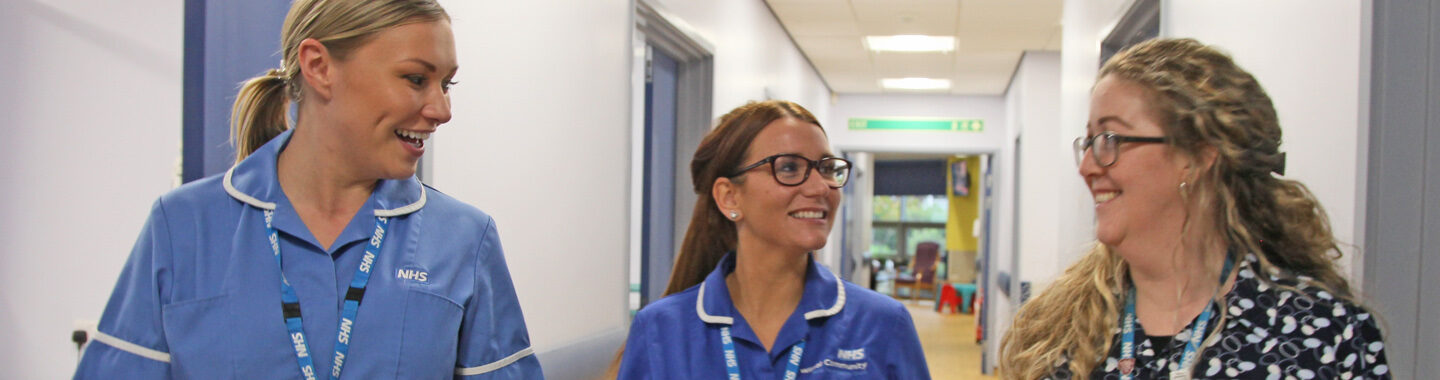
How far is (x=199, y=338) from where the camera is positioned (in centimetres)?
133

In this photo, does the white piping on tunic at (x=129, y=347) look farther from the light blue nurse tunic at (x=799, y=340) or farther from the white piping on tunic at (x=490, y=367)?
the light blue nurse tunic at (x=799, y=340)

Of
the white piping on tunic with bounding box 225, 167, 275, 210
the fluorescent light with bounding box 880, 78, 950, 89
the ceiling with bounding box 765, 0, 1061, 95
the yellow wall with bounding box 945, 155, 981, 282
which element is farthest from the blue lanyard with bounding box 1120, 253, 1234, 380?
the yellow wall with bounding box 945, 155, 981, 282

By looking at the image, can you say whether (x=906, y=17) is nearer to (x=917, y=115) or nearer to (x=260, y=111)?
(x=917, y=115)

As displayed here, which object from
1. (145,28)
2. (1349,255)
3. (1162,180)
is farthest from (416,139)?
(1349,255)

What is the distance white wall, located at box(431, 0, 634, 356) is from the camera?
2.54m

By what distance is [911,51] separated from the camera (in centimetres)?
894

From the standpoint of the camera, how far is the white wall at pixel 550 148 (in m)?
2.54

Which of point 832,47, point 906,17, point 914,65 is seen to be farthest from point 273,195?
point 914,65

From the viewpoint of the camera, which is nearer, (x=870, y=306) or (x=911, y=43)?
(x=870, y=306)

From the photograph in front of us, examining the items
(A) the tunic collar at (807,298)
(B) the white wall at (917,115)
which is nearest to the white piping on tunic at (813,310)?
(A) the tunic collar at (807,298)

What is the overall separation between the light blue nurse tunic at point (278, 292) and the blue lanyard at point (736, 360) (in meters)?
0.37

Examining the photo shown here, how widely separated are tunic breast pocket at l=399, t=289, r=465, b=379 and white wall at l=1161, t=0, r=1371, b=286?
135 centimetres

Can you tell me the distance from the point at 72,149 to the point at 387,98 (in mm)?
1561

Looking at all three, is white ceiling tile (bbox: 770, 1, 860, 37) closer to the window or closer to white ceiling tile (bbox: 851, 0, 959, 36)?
white ceiling tile (bbox: 851, 0, 959, 36)
